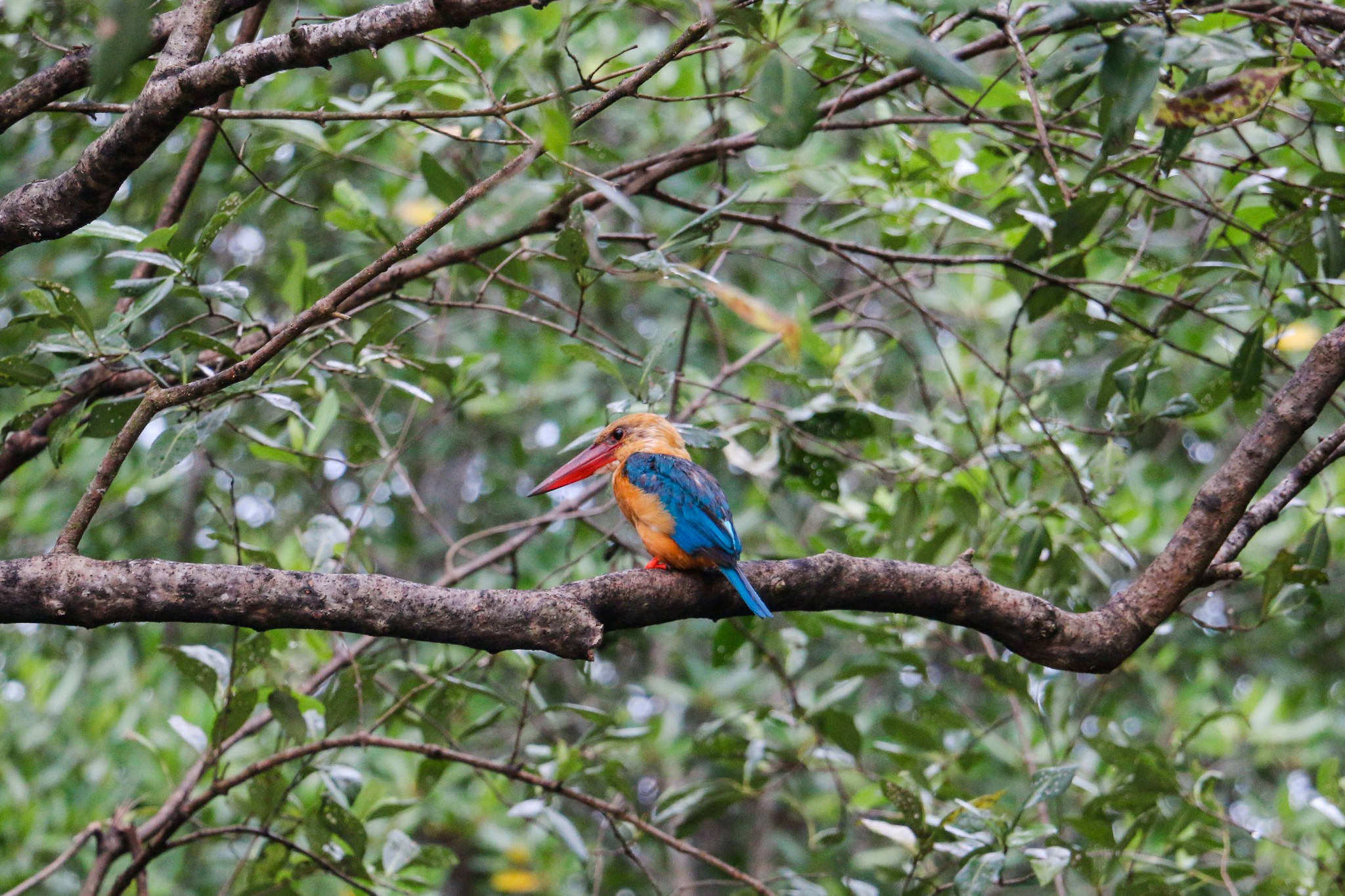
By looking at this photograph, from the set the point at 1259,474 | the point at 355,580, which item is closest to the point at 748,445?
the point at 1259,474

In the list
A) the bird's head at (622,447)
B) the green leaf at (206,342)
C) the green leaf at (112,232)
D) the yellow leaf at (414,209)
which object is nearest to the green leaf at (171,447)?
the green leaf at (206,342)

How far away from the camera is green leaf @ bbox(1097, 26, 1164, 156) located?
1.83m

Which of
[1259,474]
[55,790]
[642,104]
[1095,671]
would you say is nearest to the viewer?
[1259,474]

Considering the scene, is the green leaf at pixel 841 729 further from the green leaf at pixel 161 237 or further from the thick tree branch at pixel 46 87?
the thick tree branch at pixel 46 87

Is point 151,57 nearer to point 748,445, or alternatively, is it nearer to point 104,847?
point 104,847

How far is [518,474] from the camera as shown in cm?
664

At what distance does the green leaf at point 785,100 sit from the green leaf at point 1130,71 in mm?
594

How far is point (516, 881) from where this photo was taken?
5992 millimetres

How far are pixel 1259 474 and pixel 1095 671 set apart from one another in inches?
21.1

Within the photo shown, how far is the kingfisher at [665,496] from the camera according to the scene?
2760mm

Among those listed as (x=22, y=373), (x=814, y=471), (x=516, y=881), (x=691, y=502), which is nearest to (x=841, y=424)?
(x=814, y=471)

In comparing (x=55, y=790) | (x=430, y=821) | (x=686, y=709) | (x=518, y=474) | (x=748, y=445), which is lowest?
(x=686, y=709)

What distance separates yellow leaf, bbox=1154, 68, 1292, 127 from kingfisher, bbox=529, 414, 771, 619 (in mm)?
1287

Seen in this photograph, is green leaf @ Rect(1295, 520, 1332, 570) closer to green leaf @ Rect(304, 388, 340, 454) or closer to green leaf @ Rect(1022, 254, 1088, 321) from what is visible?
green leaf @ Rect(1022, 254, 1088, 321)
